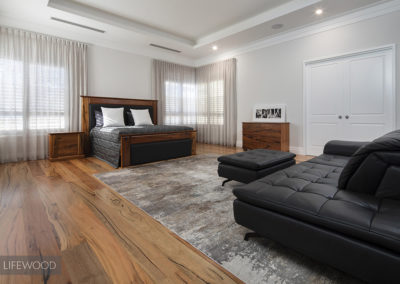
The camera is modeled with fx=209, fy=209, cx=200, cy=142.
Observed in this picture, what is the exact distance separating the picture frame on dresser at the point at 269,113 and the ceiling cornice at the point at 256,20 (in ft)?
5.67

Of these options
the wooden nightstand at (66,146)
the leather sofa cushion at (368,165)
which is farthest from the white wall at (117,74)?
the leather sofa cushion at (368,165)

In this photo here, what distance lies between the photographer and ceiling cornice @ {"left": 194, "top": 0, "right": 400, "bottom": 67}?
3285 millimetres

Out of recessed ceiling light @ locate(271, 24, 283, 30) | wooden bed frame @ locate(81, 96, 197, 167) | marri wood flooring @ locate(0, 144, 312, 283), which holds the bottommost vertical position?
marri wood flooring @ locate(0, 144, 312, 283)

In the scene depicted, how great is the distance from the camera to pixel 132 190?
2.36 meters

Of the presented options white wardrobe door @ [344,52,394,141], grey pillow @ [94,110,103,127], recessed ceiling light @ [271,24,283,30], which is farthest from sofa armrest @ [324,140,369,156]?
grey pillow @ [94,110,103,127]

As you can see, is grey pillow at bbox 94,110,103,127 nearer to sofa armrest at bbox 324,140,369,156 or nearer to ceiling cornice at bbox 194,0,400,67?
ceiling cornice at bbox 194,0,400,67

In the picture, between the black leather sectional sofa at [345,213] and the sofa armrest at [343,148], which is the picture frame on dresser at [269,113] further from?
the black leather sectional sofa at [345,213]

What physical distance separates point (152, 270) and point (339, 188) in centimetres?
119

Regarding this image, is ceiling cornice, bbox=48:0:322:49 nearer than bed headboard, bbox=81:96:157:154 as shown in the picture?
Yes

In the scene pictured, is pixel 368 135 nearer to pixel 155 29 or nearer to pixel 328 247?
pixel 328 247

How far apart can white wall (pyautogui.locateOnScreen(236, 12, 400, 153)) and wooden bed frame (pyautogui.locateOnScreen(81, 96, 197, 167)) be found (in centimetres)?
195

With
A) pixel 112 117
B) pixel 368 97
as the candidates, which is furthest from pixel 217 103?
pixel 368 97

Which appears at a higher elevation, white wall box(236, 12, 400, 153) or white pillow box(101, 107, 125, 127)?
white wall box(236, 12, 400, 153)

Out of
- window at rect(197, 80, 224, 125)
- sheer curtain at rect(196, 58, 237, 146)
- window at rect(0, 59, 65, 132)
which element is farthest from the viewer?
window at rect(197, 80, 224, 125)
